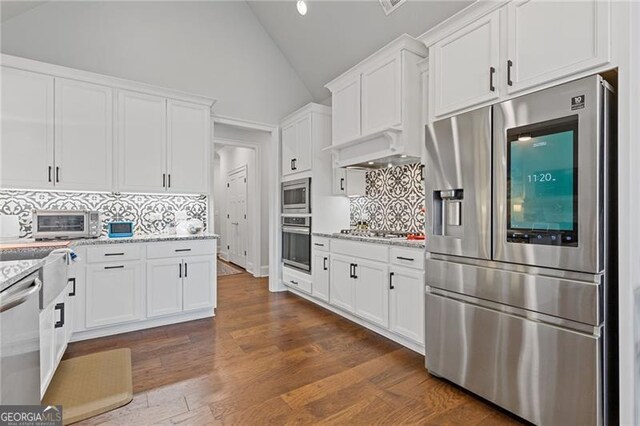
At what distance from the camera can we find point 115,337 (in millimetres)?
2961

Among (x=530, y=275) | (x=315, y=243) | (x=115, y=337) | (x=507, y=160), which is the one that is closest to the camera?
(x=530, y=275)

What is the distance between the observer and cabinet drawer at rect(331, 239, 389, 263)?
9.33 feet

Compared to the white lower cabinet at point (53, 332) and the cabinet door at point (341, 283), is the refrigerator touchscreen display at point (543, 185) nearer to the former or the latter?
the cabinet door at point (341, 283)

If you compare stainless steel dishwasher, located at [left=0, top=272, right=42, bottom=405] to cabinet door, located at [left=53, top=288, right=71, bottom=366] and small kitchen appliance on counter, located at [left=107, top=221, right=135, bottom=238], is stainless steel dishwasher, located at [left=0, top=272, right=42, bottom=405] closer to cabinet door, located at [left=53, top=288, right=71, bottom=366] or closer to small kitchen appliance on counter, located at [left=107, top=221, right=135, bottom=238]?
cabinet door, located at [left=53, top=288, right=71, bottom=366]

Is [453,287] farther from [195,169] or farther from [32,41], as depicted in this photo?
[32,41]

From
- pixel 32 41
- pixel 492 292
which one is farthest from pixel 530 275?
pixel 32 41

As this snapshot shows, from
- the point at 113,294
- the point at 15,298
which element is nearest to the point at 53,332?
the point at 113,294

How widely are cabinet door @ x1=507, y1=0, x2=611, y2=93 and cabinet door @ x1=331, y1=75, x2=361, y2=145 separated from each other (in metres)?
1.60

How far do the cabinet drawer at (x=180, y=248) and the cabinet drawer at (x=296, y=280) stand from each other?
48.1 inches

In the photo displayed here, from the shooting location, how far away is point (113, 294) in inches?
117

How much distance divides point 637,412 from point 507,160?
136cm

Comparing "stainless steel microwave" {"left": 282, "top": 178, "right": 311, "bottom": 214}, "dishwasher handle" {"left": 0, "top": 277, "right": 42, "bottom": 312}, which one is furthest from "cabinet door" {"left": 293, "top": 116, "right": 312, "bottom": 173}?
"dishwasher handle" {"left": 0, "top": 277, "right": 42, "bottom": 312}

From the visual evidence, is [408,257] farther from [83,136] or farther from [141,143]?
[83,136]

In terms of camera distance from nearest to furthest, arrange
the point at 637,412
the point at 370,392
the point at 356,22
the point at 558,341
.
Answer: the point at 637,412 < the point at 558,341 < the point at 370,392 < the point at 356,22
